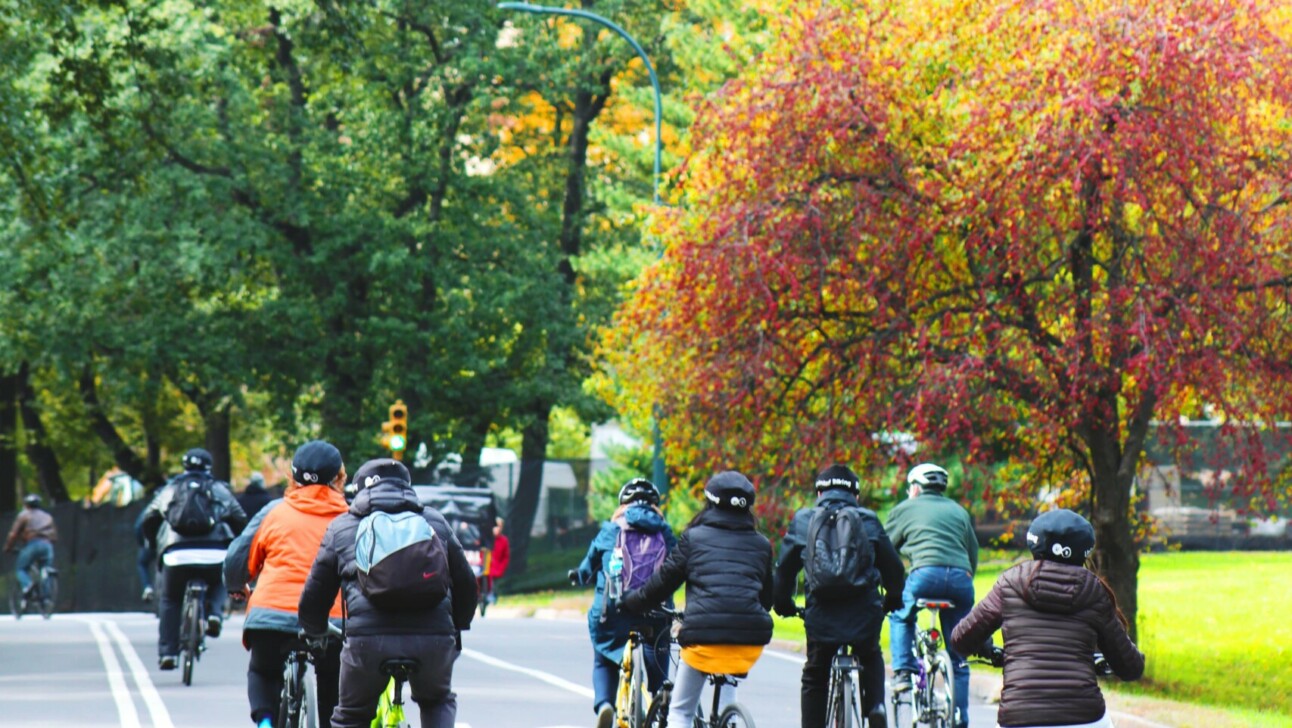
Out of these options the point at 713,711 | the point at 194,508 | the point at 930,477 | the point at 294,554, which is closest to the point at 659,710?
the point at 713,711

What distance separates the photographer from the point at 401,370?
4069cm

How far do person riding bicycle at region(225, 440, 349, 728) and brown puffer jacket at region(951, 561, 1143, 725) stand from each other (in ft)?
11.3

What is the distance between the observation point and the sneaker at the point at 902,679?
13.3m

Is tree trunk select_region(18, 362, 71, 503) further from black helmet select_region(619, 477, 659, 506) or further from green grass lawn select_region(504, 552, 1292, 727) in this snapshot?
black helmet select_region(619, 477, 659, 506)

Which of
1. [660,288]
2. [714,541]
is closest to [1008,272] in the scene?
[660,288]

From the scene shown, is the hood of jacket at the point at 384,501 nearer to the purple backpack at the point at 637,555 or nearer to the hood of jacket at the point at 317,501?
the hood of jacket at the point at 317,501

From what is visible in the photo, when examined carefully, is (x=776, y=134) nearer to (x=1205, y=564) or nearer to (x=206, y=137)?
(x=206, y=137)

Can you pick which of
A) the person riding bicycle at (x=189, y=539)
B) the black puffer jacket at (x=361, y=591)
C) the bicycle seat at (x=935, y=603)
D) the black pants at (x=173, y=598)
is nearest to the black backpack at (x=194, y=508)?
the person riding bicycle at (x=189, y=539)

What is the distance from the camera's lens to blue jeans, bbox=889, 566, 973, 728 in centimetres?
1313

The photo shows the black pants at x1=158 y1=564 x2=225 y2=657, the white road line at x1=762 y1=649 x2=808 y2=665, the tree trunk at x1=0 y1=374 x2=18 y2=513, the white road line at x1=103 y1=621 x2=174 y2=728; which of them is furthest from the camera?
the tree trunk at x1=0 y1=374 x2=18 y2=513

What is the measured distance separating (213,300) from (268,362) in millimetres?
1599

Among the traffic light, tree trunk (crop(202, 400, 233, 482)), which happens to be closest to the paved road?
the traffic light

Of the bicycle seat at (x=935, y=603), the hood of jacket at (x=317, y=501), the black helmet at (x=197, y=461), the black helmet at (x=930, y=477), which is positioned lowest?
the bicycle seat at (x=935, y=603)

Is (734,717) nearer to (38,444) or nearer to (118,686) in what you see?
(118,686)
